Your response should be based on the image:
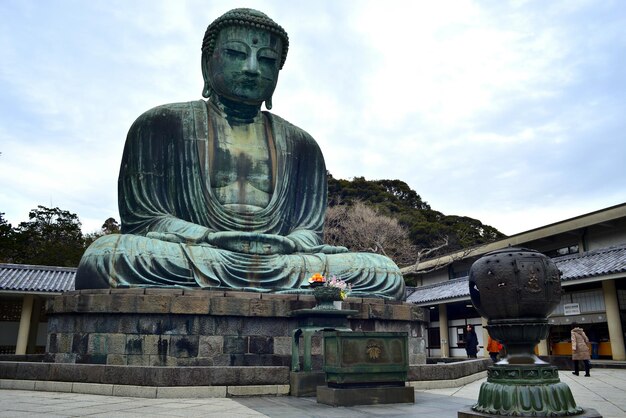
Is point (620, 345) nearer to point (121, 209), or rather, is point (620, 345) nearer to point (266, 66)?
point (266, 66)

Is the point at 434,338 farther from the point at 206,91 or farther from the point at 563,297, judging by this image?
the point at 206,91

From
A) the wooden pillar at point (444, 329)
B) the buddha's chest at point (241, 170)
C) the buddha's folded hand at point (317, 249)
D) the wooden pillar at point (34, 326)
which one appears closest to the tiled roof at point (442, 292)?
the wooden pillar at point (444, 329)

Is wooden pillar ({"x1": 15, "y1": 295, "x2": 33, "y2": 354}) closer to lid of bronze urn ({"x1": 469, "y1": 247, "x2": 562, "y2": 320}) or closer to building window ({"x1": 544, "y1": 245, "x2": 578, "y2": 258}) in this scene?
lid of bronze urn ({"x1": 469, "y1": 247, "x2": 562, "y2": 320})

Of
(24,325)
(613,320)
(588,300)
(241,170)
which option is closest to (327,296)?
(241,170)

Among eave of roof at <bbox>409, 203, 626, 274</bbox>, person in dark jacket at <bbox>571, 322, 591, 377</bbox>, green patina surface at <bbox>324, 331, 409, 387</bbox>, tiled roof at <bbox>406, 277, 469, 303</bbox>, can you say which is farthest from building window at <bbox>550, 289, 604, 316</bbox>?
green patina surface at <bbox>324, 331, 409, 387</bbox>

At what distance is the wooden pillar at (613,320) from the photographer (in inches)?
620

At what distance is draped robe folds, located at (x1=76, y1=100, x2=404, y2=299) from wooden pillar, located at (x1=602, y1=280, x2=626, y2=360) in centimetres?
979

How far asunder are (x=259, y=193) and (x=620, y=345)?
12.3m

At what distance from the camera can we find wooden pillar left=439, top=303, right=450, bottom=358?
2336cm

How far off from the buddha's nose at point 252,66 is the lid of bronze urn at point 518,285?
777cm

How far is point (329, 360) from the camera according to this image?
20.5 ft

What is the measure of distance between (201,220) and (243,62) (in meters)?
3.44

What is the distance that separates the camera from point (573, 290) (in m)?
17.9

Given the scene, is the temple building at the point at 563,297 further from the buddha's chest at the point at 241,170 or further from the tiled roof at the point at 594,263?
the buddha's chest at the point at 241,170
